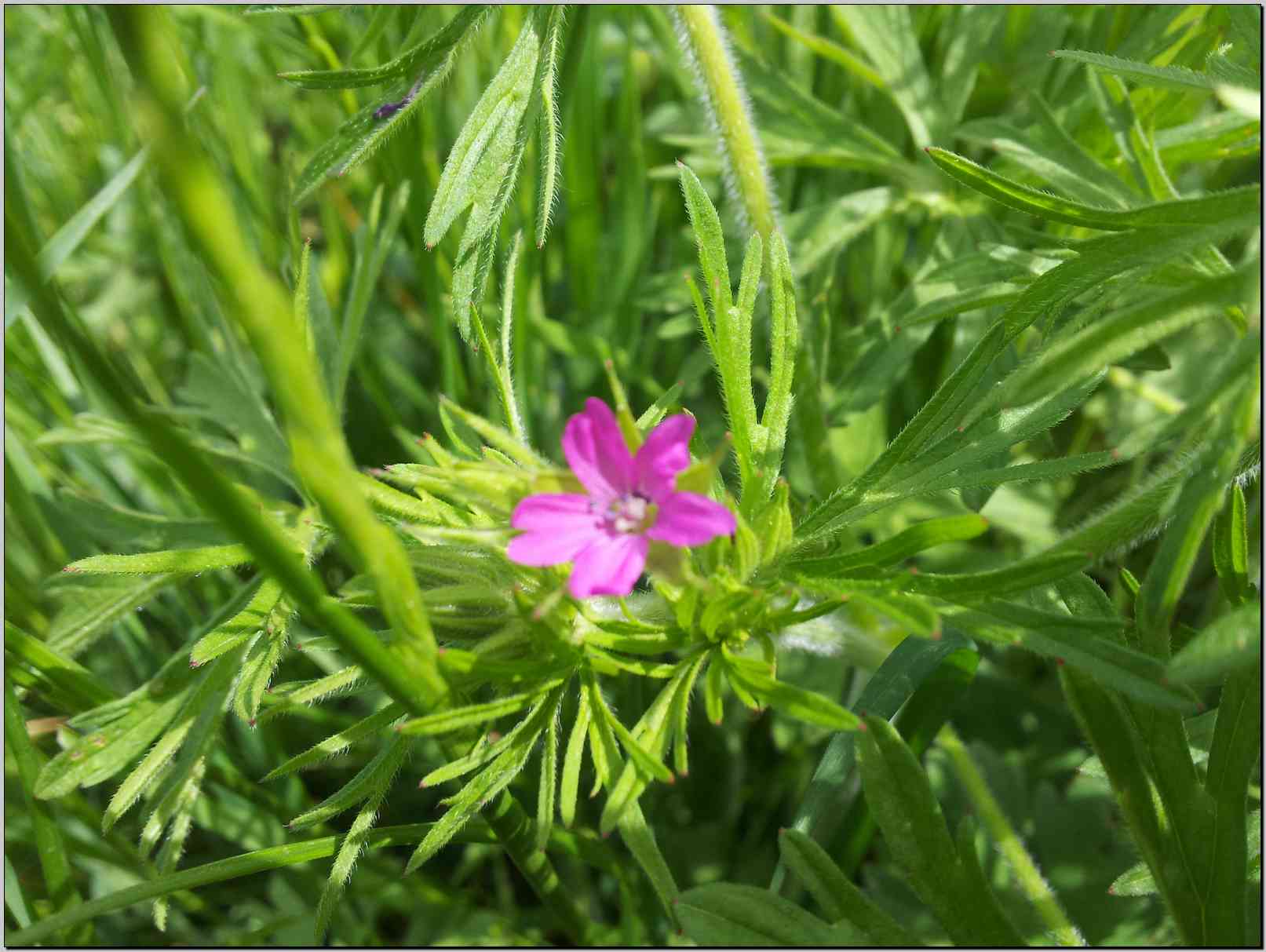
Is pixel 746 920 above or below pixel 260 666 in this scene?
below

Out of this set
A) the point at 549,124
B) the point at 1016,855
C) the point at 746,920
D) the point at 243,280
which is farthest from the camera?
the point at 1016,855

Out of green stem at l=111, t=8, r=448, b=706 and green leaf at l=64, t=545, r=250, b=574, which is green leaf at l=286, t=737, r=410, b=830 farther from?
green stem at l=111, t=8, r=448, b=706

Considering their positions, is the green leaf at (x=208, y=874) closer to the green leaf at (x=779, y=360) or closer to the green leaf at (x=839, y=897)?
the green leaf at (x=839, y=897)

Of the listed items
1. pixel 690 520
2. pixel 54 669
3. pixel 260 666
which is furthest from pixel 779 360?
pixel 54 669

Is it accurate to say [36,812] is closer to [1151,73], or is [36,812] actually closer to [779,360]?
[779,360]

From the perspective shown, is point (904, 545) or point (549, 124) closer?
point (904, 545)

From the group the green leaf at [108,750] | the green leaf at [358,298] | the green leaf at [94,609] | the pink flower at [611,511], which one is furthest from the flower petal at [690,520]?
the green leaf at [94,609]

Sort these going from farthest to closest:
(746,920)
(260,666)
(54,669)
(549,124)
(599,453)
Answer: (54,669) → (549,124) → (260,666) → (746,920) → (599,453)

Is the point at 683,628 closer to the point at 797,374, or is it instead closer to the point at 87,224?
the point at 797,374

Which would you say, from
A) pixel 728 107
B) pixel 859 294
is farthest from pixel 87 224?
pixel 859 294
